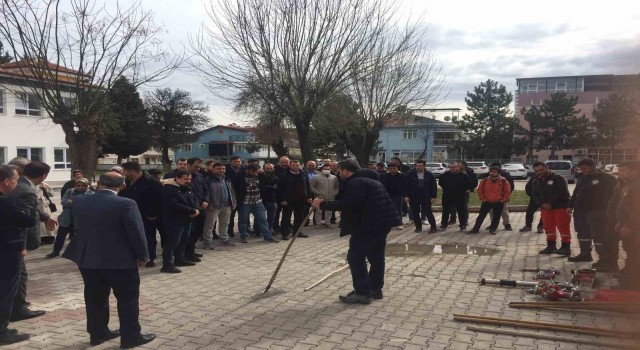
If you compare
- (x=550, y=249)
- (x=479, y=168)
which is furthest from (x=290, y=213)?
(x=479, y=168)

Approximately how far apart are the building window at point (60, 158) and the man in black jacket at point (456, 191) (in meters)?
28.8

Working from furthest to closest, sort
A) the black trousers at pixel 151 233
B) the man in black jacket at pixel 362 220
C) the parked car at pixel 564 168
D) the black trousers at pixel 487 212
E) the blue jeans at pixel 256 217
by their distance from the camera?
1. the parked car at pixel 564 168
2. the black trousers at pixel 487 212
3. the blue jeans at pixel 256 217
4. the black trousers at pixel 151 233
5. the man in black jacket at pixel 362 220

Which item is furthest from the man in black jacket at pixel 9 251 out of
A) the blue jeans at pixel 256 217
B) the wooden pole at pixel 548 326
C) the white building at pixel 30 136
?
the white building at pixel 30 136

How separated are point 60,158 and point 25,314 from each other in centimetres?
3125

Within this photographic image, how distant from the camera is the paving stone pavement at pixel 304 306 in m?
4.48

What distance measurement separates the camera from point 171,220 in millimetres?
7133

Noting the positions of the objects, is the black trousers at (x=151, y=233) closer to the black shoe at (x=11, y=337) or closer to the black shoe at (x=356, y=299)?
the black shoe at (x=11, y=337)

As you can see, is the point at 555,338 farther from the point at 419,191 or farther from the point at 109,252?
the point at 419,191

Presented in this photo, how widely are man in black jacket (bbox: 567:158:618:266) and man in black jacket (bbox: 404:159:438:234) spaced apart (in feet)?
12.7

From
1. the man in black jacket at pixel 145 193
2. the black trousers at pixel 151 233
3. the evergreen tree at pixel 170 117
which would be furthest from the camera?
the evergreen tree at pixel 170 117

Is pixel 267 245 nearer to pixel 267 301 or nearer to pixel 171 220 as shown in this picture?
pixel 171 220

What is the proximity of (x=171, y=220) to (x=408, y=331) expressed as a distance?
13.0 ft

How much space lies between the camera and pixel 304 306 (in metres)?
5.55

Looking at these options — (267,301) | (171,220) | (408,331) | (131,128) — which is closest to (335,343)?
(408,331)
